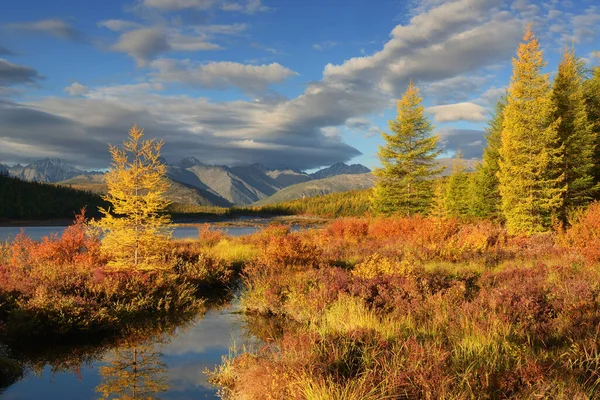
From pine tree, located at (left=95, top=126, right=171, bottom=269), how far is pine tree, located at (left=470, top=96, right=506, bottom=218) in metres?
32.7

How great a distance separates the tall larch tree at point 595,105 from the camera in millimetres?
28391

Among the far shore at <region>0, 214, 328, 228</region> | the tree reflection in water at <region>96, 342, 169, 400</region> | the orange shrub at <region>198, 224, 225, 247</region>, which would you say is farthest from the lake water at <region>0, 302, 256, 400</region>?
the far shore at <region>0, 214, 328, 228</region>

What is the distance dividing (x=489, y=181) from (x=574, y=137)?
1119 cm

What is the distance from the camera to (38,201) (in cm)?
12312

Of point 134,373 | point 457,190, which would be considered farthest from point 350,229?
point 457,190

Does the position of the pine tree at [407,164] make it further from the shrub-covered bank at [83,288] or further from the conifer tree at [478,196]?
the shrub-covered bank at [83,288]

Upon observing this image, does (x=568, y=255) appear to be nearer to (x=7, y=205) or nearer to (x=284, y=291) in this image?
(x=284, y=291)

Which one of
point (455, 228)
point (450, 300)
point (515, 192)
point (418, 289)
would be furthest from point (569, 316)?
point (515, 192)

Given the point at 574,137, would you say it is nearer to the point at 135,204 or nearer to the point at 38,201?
the point at 135,204

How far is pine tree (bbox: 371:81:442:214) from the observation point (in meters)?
35.9

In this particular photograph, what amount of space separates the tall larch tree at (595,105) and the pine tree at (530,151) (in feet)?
9.74

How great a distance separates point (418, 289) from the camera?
10.8 metres

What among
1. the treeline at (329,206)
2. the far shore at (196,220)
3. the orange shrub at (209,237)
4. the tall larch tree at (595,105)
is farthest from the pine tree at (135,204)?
the treeline at (329,206)

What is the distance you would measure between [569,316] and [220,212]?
149 meters
